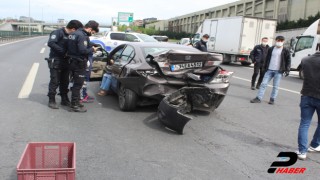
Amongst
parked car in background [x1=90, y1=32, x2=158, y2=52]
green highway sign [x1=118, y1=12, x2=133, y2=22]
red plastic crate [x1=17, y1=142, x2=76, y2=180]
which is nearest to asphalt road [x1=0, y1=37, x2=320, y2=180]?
red plastic crate [x1=17, y1=142, x2=76, y2=180]

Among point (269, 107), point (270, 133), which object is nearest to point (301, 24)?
point (269, 107)

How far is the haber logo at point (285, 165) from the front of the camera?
437 centimetres

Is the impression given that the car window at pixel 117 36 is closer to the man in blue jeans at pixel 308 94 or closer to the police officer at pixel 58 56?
the police officer at pixel 58 56

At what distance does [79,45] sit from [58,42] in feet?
2.06

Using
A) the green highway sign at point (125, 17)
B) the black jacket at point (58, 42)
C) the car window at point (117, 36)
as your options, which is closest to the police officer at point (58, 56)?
the black jacket at point (58, 42)

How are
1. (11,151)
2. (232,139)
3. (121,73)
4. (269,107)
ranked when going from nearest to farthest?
(11,151) → (232,139) → (121,73) → (269,107)

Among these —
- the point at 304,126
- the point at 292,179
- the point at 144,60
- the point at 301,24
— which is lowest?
the point at 292,179

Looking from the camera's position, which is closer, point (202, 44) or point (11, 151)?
point (11, 151)

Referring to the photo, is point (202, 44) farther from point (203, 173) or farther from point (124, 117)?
point (203, 173)

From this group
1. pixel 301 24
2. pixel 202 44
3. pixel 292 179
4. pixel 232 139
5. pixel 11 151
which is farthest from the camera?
pixel 301 24

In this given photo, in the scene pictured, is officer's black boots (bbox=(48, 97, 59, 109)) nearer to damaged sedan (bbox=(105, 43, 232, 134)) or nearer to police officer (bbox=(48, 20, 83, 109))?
police officer (bbox=(48, 20, 83, 109))

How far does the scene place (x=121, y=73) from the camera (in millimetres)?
7129

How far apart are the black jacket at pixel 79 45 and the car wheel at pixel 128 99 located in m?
1.07

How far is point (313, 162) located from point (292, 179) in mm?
823
